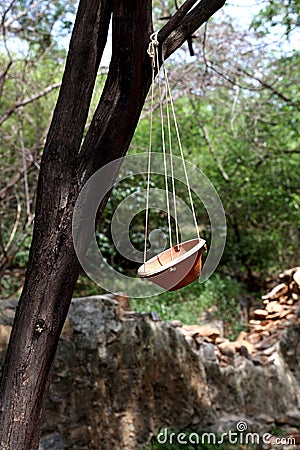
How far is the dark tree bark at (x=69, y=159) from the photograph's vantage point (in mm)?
1803

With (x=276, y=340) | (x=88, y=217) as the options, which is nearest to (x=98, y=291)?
(x=276, y=340)

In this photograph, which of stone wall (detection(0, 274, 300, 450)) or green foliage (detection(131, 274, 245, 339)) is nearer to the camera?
stone wall (detection(0, 274, 300, 450))

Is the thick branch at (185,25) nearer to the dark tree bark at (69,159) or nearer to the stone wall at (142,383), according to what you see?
the dark tree bark at (69,159)

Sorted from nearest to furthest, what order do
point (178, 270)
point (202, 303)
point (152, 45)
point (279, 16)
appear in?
point (178, 270), point (152, 45), point (279, 16), point (202, 303)

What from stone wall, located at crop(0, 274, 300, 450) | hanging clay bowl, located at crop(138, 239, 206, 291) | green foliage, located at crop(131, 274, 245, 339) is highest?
green foliage, located at crop(131, 274, 245, 339)

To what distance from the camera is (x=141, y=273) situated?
5.80 feet

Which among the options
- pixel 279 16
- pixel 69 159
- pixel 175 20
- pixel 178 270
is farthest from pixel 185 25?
pixel 279 16

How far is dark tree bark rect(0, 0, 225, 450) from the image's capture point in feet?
5.91

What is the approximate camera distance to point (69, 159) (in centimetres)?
194

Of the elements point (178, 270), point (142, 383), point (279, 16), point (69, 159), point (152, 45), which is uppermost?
point (279, 16)

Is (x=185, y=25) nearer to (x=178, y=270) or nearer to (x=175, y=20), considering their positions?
(x=175, y=20)

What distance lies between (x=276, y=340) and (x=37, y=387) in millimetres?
3824

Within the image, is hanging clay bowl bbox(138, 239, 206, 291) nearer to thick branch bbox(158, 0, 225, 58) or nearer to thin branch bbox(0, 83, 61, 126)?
thick branch bbox(158, 0, 225, 58)

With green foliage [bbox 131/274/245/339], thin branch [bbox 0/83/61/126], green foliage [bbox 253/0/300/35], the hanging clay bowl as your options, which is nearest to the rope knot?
the hanging clay bowl
